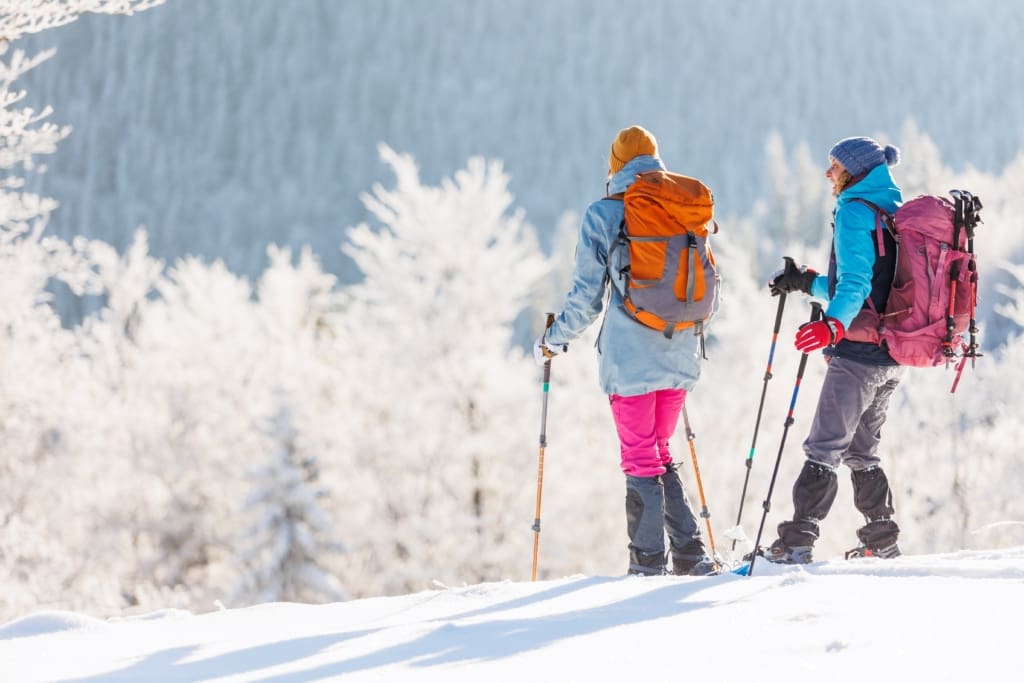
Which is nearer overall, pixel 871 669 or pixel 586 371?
pixel 871 669

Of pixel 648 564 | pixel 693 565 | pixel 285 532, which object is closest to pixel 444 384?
pixel 285 532

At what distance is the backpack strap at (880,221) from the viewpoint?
14.2 feet

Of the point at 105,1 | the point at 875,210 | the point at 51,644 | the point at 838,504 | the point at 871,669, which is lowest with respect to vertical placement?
the point at 838,504

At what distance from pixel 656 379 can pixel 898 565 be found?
138 cm

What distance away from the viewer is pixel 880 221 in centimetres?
434

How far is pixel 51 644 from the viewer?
355 cm

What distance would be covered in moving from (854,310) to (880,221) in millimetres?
503

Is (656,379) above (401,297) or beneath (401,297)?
beneath

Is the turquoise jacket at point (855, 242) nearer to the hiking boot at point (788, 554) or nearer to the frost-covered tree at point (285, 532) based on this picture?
the hiking boot at point (788, 554)

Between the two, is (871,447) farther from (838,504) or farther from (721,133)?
(721,133)

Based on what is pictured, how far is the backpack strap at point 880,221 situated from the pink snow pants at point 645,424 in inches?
46.9

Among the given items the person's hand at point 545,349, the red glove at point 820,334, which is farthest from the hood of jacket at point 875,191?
the person's hand at point 545,349

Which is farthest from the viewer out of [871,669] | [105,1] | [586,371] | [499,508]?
[586,371]

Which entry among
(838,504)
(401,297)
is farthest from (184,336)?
(838,504)
